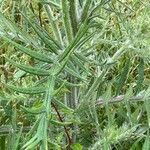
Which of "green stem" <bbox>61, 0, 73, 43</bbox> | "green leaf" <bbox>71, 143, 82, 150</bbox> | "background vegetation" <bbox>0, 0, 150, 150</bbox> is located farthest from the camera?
"green leaf" <bbox>71, 143, 82, 150</bbox>

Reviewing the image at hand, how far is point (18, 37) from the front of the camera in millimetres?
1357

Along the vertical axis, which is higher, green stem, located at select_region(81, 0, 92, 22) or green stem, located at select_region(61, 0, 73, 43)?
green stem, located at select_region(81, 0, 92, 22)

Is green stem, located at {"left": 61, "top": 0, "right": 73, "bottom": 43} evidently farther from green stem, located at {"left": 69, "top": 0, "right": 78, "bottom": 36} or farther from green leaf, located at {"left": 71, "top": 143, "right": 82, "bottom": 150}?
green leaf, located at {"left": 71, "top": 143, "right": 82, "bottom": 150}

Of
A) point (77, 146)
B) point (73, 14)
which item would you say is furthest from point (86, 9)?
point (77, 146)

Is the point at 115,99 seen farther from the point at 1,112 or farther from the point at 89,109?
the point at 1,112

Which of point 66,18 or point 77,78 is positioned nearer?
point 66,18

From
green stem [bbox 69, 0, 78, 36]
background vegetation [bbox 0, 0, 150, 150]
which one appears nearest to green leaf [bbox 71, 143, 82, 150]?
background vegetation [bbox 0, 0, 150, 150]

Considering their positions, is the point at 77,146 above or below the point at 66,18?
below

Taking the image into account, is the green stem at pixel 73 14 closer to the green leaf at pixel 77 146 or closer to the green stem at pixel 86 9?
the green stem at pixel 86 9

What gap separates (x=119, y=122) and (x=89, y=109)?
228 millimetres

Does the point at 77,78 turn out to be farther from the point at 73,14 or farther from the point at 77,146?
the point at 77,146

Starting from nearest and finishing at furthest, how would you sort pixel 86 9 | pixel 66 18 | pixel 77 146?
pixel 66 18
pixel 86 9
pixel 77 146

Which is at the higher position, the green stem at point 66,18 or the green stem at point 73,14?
the green stem at point 73,14

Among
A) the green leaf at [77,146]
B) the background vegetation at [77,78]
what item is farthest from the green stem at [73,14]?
the green leaf at [77,146]
